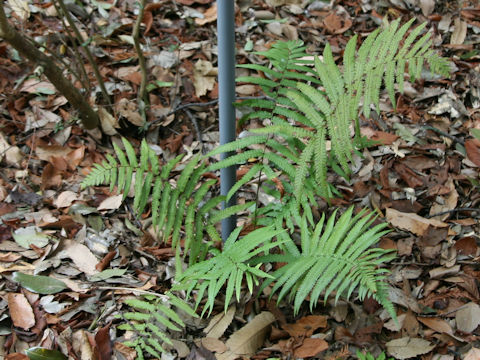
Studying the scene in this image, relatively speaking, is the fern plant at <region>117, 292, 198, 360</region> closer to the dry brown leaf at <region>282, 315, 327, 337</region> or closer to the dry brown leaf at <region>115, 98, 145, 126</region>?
the dry brown leaf at <region>282, 315, 327, 337</region>

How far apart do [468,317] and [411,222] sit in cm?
56

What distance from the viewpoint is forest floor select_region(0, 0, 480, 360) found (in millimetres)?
2227

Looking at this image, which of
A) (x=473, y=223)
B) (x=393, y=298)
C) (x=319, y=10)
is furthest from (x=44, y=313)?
(x=319, y=10)

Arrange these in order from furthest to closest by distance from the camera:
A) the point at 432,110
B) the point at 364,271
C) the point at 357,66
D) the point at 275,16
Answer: the point at 275,16 → the point at 432,110 → the point at 357,66 → the point at 364,271

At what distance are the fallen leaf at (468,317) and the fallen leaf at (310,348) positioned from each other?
2.07 ft

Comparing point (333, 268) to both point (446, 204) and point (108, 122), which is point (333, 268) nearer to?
point (446, 204)

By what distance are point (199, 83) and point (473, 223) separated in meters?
1.87

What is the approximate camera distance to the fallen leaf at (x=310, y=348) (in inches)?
84.3

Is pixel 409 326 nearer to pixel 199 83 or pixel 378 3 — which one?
pixel 199 83

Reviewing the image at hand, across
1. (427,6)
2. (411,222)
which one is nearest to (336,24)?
(427,6)

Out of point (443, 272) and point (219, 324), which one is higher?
point (443, 272)

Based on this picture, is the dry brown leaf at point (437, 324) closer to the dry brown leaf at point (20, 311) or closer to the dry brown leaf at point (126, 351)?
the dry brown leaf at point (126, 351)

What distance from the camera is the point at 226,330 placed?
2279 millimetres

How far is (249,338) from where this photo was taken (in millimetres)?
2182
